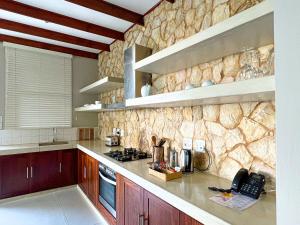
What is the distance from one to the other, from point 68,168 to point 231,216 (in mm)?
3153

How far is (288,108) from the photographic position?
0.69 m

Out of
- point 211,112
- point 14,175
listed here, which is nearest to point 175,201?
point 211,112

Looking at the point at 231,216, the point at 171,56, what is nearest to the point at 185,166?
the point at 231,216

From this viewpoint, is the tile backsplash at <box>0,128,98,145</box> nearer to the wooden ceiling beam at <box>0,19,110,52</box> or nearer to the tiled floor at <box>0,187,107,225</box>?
the tiled floor at <box>0,187,107,225</box>

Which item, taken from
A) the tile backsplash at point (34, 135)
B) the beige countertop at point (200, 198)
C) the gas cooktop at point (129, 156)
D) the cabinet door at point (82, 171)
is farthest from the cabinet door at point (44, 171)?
the beige countertop at point (200, 198)

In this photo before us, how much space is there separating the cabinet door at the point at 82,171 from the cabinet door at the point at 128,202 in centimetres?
130

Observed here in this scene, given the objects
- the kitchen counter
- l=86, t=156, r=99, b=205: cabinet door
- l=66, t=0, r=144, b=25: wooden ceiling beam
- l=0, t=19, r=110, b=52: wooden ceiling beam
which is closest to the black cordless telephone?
l=86, t=156, r=99, b=205: cabinet door

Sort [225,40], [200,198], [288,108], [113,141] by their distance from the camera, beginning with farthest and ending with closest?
[113,141] → [225,40] → [200,198] → [288,108]

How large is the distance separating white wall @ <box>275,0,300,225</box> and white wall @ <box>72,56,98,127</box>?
12.7 feet

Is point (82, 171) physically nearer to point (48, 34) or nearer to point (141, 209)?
point (141, 209)

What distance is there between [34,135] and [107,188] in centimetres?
217

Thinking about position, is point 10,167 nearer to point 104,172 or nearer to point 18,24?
point 104,172

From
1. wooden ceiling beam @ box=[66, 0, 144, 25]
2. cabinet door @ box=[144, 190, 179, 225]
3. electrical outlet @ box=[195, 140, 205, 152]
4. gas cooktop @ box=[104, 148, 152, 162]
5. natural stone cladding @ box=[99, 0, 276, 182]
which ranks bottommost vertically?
cabinet door @ box=[144, 190, 179, 225]

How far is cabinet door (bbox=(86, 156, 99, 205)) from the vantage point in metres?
2.60
